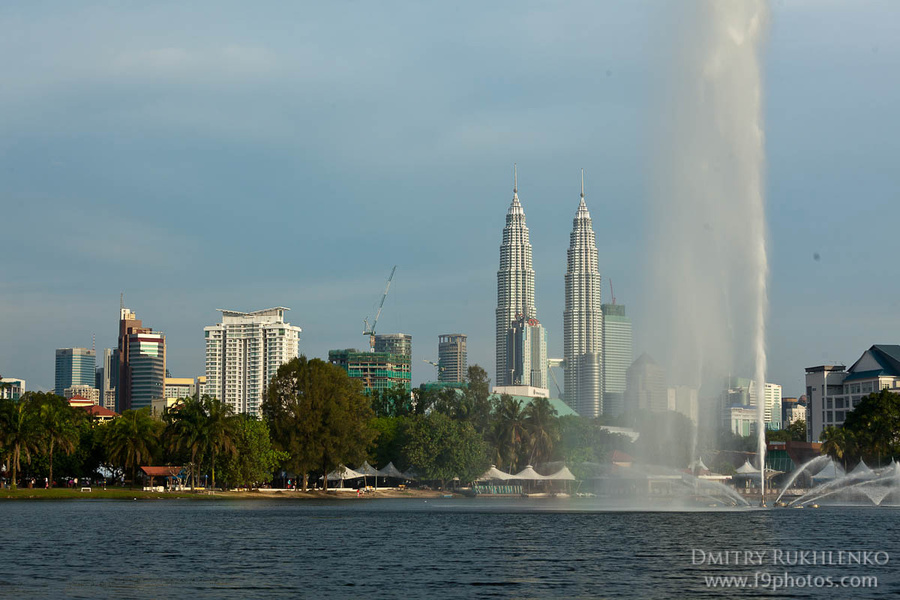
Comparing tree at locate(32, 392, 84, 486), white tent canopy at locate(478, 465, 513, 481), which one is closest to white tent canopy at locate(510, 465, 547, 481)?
white tent canopy at locate(478, 465, 513, 481)

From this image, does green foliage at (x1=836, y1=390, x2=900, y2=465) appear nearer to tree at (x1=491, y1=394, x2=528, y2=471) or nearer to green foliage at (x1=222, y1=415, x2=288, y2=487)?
tree at (x1=491, y1=394, x2=528, y2=471)

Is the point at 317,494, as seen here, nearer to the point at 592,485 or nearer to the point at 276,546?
the point at 592,485

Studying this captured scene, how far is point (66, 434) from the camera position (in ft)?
424

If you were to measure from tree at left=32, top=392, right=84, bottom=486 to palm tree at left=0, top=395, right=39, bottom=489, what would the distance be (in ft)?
4.34

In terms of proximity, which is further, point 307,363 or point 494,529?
point 307,363

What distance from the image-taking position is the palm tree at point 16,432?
399 ft

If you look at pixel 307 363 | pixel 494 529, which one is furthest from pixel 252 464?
pixel 494 529

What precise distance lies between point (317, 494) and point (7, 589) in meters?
110

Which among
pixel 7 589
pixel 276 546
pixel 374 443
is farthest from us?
pixel 374 443

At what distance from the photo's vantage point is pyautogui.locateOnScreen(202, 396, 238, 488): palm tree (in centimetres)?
13238

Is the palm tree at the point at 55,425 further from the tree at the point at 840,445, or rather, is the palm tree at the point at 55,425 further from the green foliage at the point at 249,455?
the tree at the point at 840,445

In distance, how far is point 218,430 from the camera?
435ft

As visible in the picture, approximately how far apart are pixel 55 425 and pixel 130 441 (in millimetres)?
13202

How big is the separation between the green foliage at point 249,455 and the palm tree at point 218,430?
0.72 metres
